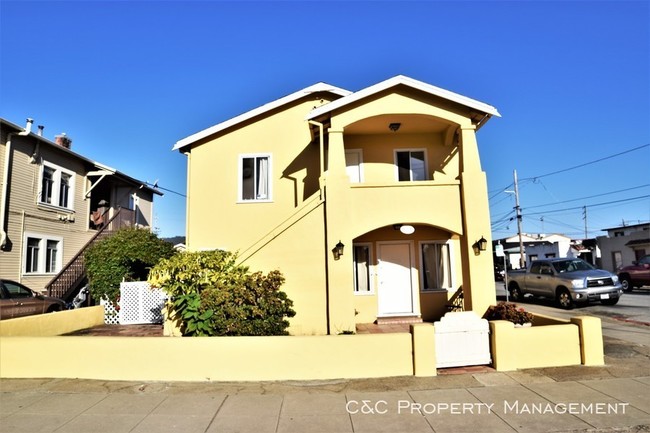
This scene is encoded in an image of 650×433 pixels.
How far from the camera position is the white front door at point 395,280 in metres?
11.9

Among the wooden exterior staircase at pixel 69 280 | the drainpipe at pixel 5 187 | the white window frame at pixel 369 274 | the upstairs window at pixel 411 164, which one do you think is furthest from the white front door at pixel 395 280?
the drainpipe at pixel 5 187

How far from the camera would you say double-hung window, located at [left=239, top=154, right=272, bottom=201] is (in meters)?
12.8

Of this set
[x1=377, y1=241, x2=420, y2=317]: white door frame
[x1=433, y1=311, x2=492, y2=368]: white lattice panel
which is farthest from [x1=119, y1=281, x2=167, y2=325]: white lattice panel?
[x1=433, y1=311, x2=492, y2=368]: white lattice panel

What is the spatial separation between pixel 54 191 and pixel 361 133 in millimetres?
13744

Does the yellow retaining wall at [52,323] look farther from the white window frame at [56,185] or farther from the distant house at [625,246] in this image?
the distant house at [625,246]

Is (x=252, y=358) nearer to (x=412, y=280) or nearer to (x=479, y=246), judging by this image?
(x=479, y=246)

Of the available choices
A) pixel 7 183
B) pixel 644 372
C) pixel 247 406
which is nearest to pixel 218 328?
pixel 247 406

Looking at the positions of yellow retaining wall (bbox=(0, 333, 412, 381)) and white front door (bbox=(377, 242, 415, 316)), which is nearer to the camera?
yellow retaining wall (bbox=(0, 333, 412, 381))

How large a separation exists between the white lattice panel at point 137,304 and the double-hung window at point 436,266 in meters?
8.11

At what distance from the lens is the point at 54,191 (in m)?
17.1

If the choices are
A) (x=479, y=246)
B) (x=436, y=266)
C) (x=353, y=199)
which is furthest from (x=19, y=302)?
(x=479, y=246)

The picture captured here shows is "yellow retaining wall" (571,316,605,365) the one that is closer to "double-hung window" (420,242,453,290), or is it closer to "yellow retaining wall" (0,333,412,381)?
"yellow retaining wall" (0,333,412,381)

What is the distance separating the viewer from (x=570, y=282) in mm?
14773

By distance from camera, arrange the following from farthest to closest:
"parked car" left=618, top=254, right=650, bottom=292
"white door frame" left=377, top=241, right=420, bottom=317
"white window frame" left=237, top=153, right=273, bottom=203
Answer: "parked car" left=618, top=254, right=650, bottom=292, "white window frame" left=237, top=153, right=273, bottom=203, "white door frame" left=377, top=241, right=420, bottom=317
